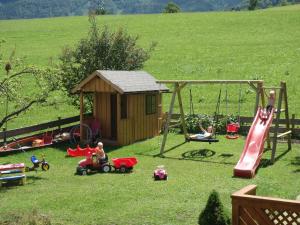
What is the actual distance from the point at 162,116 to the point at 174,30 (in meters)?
37.2

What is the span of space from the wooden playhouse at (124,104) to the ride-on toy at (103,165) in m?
5.28

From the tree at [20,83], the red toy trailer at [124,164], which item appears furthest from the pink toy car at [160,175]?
the tree at [20,83]

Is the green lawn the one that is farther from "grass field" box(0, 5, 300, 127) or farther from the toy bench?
"grass field" box(0, 5, 300, 127)

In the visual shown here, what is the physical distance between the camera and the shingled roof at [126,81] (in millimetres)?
23578

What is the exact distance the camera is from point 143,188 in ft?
51.8

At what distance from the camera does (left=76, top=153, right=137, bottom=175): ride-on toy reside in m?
18.3

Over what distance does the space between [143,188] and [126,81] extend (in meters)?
9.62

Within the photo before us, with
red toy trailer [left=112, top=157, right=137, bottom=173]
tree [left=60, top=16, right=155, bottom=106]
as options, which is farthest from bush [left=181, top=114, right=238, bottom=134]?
red toy trailer [left=112, top=157, right=137, bottom=173]

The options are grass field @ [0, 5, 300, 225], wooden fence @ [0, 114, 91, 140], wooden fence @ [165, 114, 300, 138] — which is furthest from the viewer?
wooden fence @ [165, 114, 300, 138]

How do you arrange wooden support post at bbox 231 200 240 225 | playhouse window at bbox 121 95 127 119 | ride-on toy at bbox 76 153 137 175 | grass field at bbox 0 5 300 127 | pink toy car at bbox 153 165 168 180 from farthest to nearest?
1. grass field at bbox 0 5 300 127
2. playhouse window at bbox 121 95 127 119
3. ride-on toy at bbox 76 153 137 175
4. pink toy car at bbox 153 165 168 180
5. wooden support post at bbox 231 200 240 225

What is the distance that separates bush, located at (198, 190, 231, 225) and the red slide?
6788mm

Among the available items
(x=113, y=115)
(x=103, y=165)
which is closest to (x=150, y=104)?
(x=113, y=115)

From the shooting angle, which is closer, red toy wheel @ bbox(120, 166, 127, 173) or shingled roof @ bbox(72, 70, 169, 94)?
red toy wheel @ bbox(120, 166, 127, 173)

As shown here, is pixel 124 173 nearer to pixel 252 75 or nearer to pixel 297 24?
pixel 252 75
